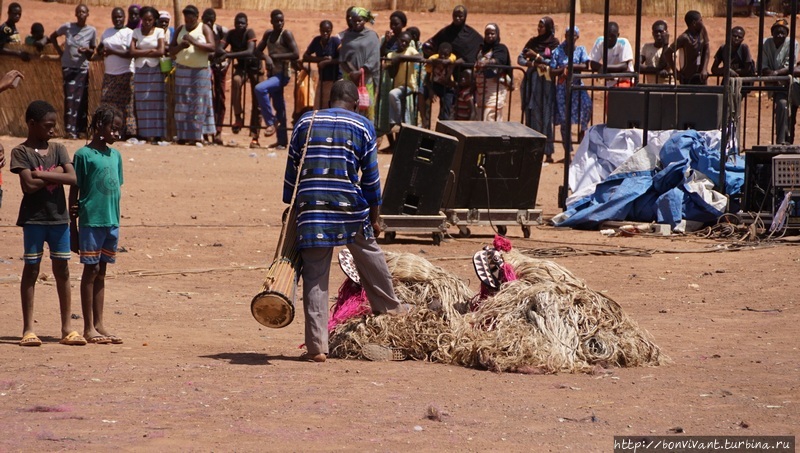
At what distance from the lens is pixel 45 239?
24.7ft

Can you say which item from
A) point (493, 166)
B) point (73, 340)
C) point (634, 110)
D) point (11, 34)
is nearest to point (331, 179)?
point (73, 340)

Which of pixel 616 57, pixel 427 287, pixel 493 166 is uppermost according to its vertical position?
pixel 616 57

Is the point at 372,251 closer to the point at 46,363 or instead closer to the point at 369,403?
the point at 369,403

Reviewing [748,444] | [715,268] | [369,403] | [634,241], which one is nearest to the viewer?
[748,444]

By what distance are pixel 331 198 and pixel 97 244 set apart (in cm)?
149

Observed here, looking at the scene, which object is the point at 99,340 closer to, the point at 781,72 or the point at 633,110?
the point at 633,110

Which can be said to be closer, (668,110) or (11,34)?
(668,110)

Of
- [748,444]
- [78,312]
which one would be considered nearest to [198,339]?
[78,312]

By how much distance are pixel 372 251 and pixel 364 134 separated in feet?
2.27

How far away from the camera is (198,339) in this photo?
8.24 metres

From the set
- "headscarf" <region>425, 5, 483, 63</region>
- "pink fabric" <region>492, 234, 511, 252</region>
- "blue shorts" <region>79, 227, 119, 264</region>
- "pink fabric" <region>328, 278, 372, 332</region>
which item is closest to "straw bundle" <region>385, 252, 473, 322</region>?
"pink fabric" <region>328, 278, 372, 332</region>

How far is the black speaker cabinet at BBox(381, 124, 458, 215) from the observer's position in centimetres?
1235

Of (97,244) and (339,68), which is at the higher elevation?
(339,68)

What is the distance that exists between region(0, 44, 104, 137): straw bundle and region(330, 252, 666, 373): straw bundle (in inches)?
546
